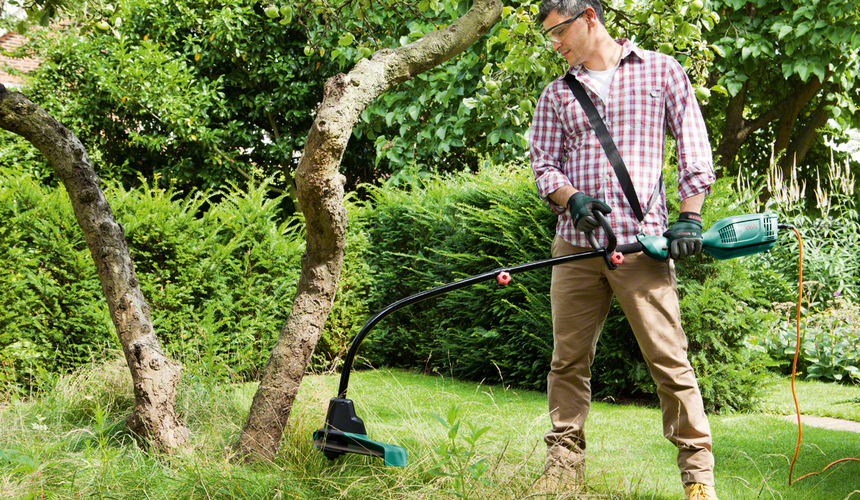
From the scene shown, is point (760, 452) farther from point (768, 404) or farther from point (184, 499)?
point (184, 499)

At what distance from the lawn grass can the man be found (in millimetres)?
275

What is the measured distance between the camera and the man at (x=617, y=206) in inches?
104

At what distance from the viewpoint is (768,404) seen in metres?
5.18

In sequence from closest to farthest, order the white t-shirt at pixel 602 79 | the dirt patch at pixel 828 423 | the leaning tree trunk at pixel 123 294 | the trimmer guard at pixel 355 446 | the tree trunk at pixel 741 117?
the trimmer guard at pixel 355 446 < the white t-shirt at pixel 602 79 < the leaning tree trunk at pixel 123 294 < the dirt patch at pixel 828 423 < the tree trunk at pixel 741 117

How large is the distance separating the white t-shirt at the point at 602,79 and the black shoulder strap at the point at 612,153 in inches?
2.2

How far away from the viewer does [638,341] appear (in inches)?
106

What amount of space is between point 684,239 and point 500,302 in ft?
10.9

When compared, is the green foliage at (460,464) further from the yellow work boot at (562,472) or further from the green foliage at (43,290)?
the green foliage at (43,290)

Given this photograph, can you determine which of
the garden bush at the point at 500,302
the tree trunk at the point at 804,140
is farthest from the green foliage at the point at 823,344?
the tree trunk at the point at 804,140

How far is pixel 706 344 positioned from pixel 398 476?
2.97m

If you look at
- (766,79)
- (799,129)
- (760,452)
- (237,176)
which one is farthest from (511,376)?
(799,129)

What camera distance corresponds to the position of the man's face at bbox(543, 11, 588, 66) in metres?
2.81

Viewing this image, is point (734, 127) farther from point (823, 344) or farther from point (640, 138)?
point (640, 138)

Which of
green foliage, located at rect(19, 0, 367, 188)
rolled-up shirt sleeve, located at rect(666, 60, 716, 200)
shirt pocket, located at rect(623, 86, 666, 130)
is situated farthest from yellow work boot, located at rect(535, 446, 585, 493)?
green foliage, located at rect(19, 0, 367, 188)
